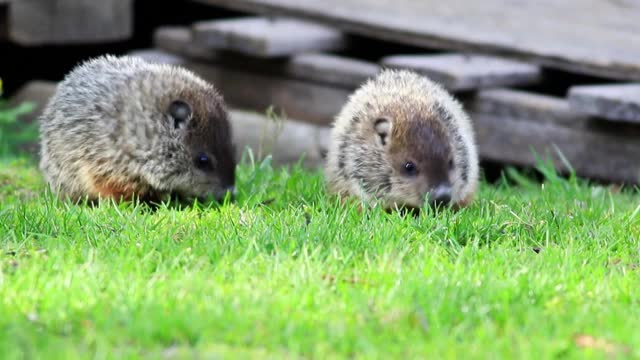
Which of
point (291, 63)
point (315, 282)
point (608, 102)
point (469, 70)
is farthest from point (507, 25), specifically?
point (315, 282)

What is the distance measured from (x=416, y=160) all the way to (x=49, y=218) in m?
2.28

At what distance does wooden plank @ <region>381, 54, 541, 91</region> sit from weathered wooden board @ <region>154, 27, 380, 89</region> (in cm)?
48

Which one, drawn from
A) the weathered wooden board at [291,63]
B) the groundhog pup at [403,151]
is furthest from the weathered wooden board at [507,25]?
the groundhog pup at [403,151]

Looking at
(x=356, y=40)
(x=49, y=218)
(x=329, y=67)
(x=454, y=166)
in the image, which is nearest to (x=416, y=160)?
A: (x=454, y=166)

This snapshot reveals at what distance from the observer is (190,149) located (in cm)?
751

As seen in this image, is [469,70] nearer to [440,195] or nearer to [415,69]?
[415,69]

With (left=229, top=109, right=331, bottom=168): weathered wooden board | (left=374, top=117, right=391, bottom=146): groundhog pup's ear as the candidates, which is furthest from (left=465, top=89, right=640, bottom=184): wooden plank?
(left=374, top=117, right=391, bottom=146): groundhog pup's ear

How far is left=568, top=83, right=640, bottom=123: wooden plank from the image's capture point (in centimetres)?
870

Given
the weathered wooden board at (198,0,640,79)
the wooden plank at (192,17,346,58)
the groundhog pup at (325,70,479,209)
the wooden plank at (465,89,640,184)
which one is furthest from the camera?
the wooden plank at (192,17,346,58)

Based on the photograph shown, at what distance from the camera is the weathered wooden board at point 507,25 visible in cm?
980

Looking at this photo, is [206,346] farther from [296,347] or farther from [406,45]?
[406,45]

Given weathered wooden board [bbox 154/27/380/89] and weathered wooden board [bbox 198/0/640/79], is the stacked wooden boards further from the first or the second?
weathered wooden board [bbox 198/0/640/79]

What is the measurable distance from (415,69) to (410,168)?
7.92 feet

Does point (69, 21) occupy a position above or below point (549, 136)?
above
